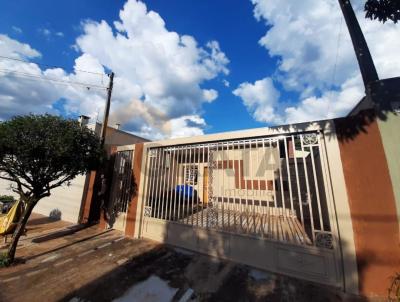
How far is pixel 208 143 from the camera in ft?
17.7

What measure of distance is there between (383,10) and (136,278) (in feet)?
28.0

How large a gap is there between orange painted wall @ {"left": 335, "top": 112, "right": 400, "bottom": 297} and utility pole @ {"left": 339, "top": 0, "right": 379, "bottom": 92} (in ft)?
4.62

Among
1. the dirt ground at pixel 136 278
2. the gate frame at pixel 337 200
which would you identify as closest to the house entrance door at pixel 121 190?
the dirt ground at pixel 136 278

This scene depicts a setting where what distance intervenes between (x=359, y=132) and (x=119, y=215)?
7495 millimetres

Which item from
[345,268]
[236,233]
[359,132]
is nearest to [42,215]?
[236,233]

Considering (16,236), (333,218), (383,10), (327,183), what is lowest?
(16,236)

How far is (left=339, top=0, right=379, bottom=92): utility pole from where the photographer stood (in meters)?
4.27

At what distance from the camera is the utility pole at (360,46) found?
4273 millimetres

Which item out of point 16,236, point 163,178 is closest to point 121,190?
point 163,178

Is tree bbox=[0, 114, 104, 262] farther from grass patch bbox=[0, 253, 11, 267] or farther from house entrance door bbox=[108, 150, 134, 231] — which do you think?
house entrance door bbox=[108, 150, 134, 231]

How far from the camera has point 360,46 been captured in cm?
459

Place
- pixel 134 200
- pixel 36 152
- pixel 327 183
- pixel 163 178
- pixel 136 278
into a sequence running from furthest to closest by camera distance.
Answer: pixel 134 200 < pixel 163 178 < pixel 36 152 < pixel 136 278 < pixel 327 183

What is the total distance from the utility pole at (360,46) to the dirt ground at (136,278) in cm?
458

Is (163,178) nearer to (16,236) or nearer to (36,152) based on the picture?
(36,152)
